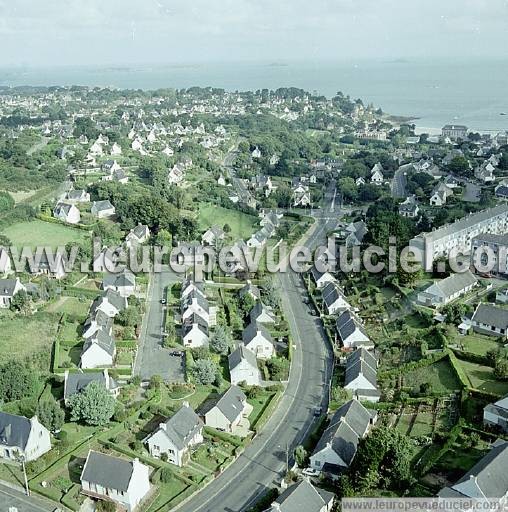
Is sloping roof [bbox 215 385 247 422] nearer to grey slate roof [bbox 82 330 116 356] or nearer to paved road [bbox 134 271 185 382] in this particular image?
paved road [bbox 134 271 185 382]

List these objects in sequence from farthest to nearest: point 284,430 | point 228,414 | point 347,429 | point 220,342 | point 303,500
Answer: point 220,342
point 284,430
point 228,414
point 347,429
point 303,500

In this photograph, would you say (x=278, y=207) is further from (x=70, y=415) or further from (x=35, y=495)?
(x=35, y=495)

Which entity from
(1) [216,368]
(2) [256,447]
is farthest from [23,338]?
(2) [256,447]

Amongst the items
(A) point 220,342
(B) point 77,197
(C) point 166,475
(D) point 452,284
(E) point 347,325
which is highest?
(B) point 77,197

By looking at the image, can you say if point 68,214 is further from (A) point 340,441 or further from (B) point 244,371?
(A) point 340,441

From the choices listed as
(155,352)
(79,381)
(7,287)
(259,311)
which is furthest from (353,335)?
(7,287)

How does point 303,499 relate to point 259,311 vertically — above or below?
below

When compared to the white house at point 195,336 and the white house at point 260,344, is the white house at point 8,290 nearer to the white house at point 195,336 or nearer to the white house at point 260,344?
the white house at point 195,336
